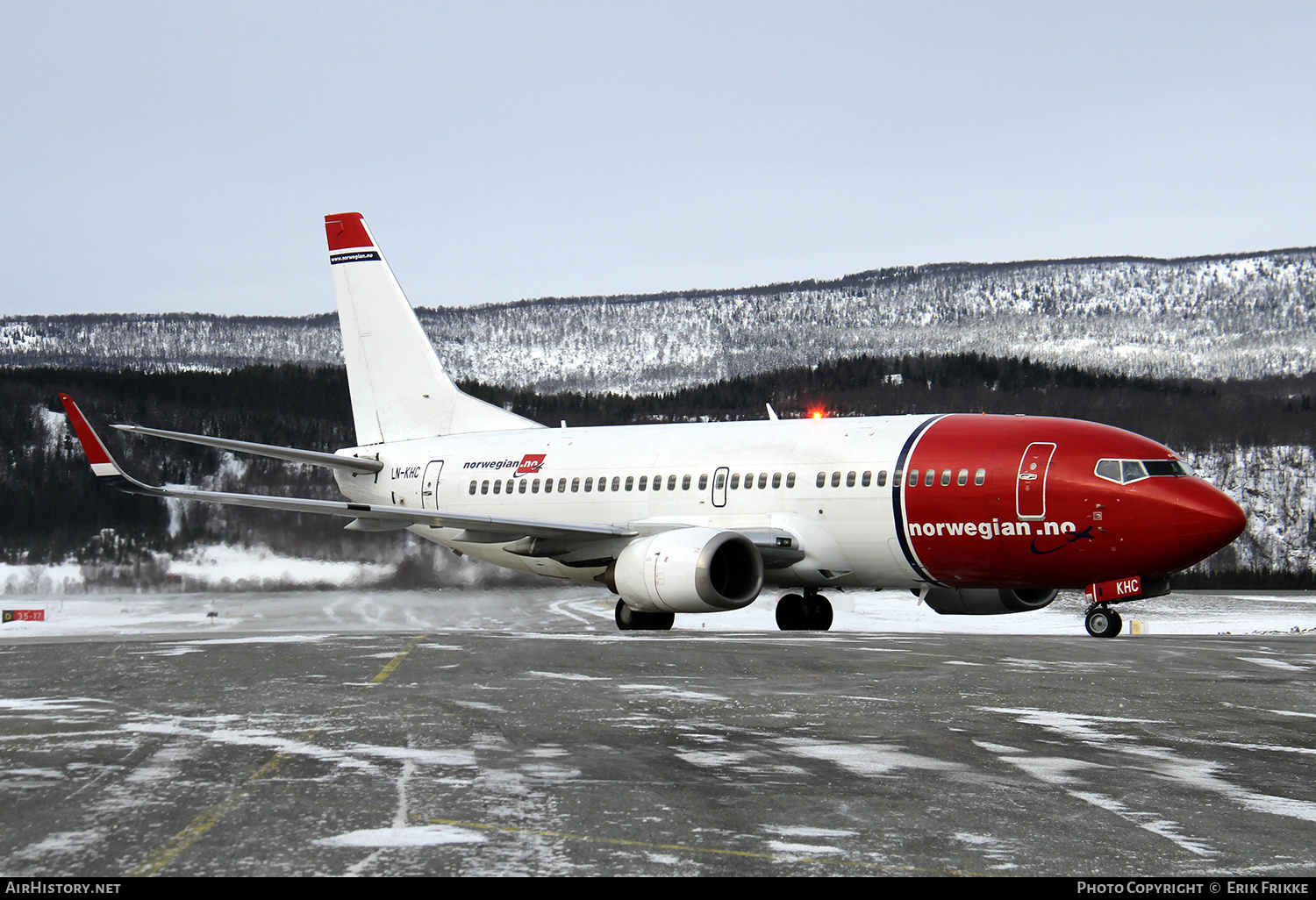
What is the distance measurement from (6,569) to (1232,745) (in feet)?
203

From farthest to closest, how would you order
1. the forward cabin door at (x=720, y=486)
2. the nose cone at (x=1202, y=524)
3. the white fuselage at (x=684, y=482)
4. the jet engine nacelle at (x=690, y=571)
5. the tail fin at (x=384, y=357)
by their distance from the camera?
the tail fin at (x=384, y=357) → the forward cabin door at (x=720, y=486) → the white fuselage at (x=684, y=482) → the jet engine nacelle at (x=690, y=571) → the nose cone at (x=1202, y=524)

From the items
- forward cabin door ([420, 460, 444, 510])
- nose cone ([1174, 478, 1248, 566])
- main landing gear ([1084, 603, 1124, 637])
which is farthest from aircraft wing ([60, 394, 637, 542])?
nose cone ([1174, 478, 1248, 566])

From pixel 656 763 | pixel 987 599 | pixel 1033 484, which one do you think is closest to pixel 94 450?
pixel 1033 484

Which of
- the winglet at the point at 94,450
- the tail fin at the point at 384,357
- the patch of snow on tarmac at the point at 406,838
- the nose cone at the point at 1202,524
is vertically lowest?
the patch of snow on tarmac at the point at 406,838

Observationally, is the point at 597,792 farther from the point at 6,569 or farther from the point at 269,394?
the point at 269,394

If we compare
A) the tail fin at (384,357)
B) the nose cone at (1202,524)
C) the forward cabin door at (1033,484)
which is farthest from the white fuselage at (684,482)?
the nose cone at (1202,524)

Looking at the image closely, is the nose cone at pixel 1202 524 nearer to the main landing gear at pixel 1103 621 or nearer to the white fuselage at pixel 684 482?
the main landing gear at pixel 1103 621

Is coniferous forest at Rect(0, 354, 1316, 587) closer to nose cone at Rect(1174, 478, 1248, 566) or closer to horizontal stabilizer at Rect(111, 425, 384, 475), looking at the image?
horizontal stabilizer at Rect(111, 425, 384, 475)

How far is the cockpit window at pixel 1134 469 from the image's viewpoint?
20.8m

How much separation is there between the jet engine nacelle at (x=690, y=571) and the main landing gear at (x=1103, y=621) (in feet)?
19.7

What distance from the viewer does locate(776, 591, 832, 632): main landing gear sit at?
86.5 feet

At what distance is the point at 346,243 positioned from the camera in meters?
33.2

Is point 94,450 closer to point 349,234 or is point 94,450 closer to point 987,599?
point 349,234

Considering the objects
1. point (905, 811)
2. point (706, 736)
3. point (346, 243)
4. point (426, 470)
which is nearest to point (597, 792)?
point (905, 811)
